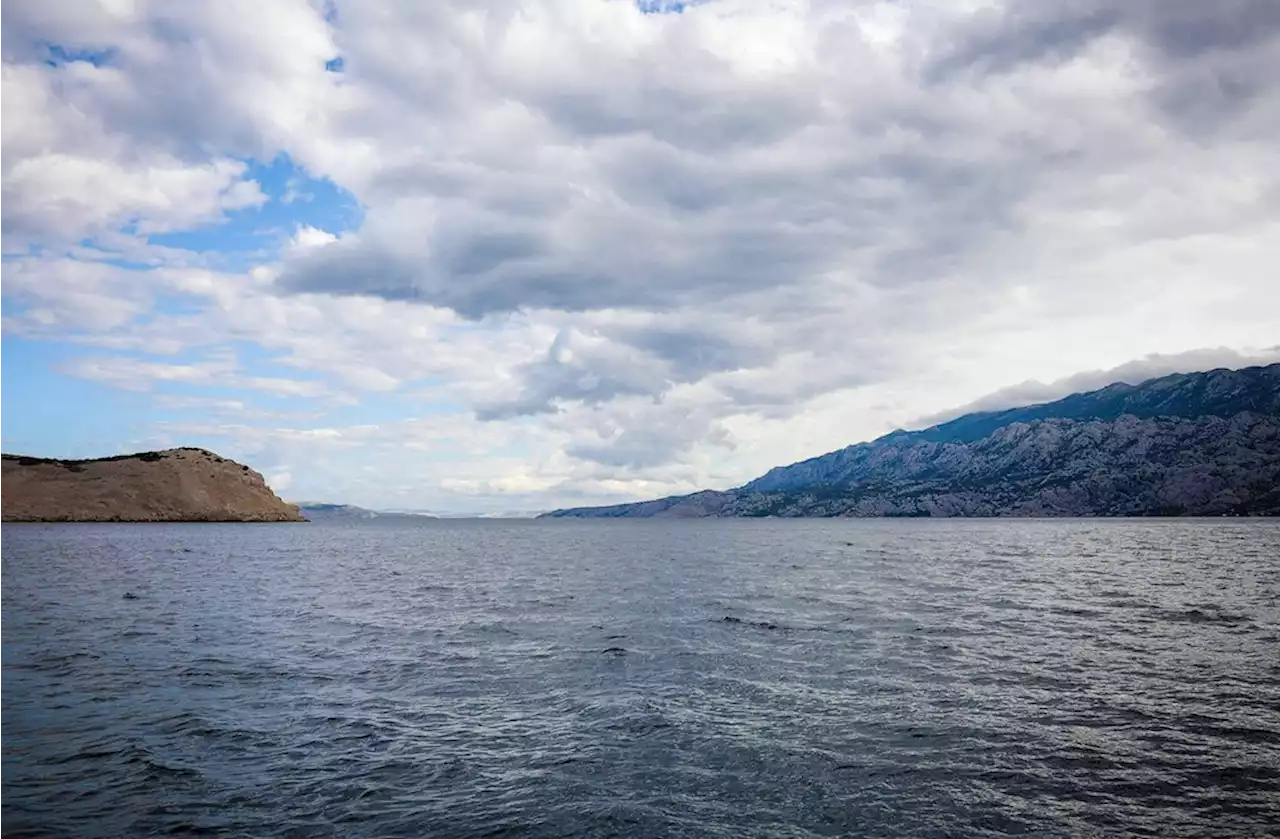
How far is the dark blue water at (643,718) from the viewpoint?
730 inches

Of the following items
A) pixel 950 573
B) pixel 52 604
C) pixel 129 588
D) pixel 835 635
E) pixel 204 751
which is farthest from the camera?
pixel 950 573

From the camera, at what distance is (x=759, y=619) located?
167 feet

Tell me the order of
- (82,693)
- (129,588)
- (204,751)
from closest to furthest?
(204,751), (82,693), (129,588)

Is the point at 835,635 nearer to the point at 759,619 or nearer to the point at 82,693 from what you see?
the point at 759,619

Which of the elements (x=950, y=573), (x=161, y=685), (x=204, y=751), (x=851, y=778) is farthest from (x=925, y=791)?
(x=950, y=573)

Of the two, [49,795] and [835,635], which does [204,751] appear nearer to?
[49,795]

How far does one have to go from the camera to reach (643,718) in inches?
1067

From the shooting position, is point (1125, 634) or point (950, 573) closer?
point (1125, 634)

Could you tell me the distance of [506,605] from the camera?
60344mm

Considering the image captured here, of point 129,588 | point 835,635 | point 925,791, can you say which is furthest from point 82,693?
point 129,588

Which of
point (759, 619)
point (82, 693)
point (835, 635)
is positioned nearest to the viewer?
point (82, 693)

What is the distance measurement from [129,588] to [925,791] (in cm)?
7667

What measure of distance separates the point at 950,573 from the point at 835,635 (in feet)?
172

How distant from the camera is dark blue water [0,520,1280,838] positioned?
60.8ft
